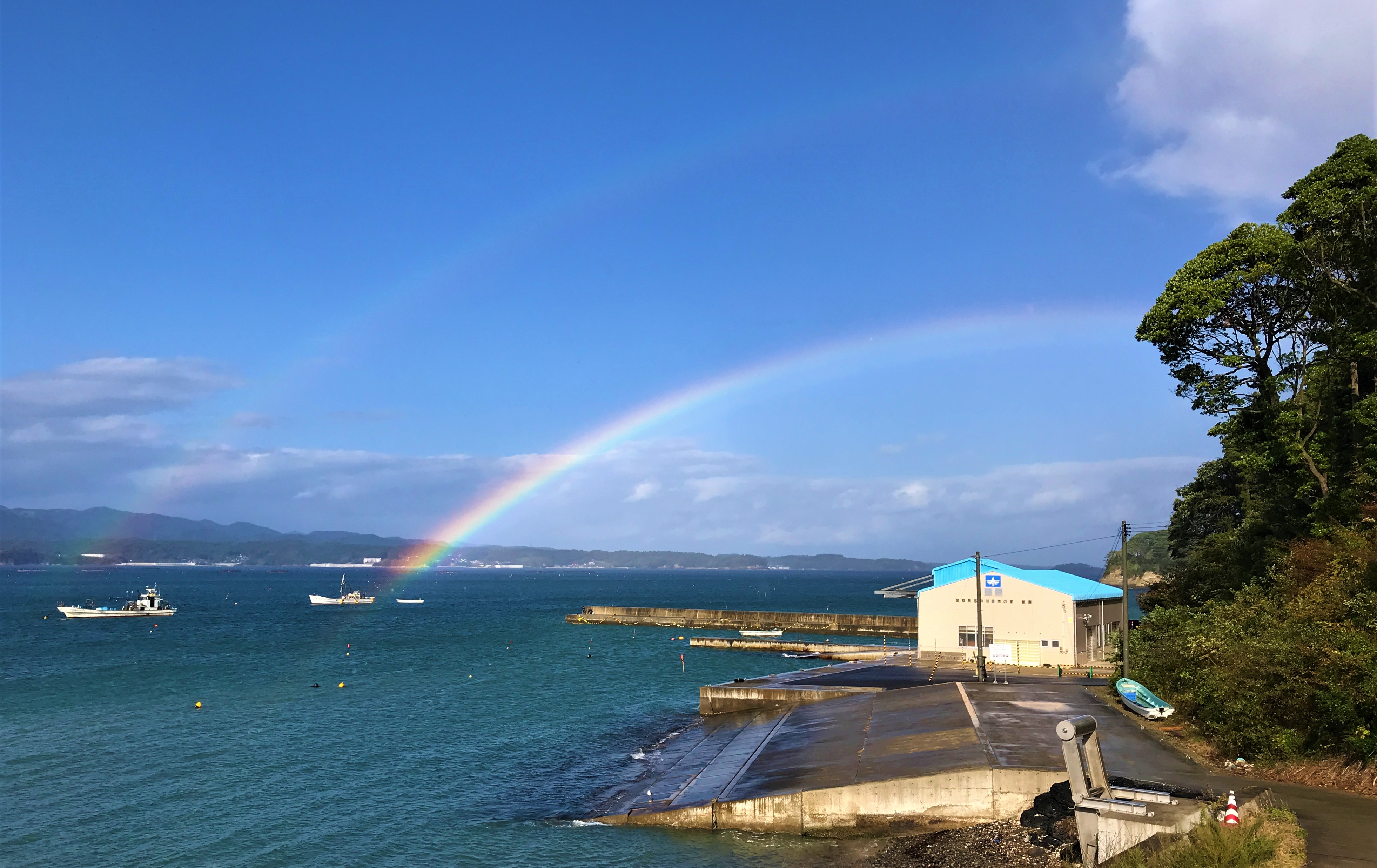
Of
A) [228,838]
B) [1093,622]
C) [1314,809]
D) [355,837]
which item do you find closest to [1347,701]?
[1314,809]

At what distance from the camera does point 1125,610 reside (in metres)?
52.8

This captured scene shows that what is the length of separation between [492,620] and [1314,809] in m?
132

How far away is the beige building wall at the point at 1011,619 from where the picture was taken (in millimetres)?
58531

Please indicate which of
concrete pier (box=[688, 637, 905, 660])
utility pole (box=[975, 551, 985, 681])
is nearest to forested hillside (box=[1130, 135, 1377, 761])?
utility pole (box=[975, 551, 985, 681])

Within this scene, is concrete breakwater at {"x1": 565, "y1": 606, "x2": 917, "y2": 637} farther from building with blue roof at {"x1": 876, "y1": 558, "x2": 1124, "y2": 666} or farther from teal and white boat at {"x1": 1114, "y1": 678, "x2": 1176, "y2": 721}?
teal and white boat at {"x1": 1114, "y1": 678, "x2": 1176, "y2": 721}

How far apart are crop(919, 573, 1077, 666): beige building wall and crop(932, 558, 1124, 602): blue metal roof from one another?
57 centimetres

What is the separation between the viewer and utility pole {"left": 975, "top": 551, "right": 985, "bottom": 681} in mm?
48781

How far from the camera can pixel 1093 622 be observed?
62.5m

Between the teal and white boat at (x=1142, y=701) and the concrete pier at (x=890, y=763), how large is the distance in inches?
32.3

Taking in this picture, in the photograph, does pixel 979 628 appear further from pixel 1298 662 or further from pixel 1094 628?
pixel 1298 662

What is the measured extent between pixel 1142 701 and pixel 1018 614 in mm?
24211

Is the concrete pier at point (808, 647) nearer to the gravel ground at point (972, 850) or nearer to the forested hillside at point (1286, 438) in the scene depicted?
the forested hillside at point (1286, 438)

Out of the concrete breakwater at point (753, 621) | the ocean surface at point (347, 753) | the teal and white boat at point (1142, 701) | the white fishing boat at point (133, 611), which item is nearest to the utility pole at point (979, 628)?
the teal and white boat at point (1142, 701)

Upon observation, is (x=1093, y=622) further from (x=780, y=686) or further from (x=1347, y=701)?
(x=1347, y=701)
